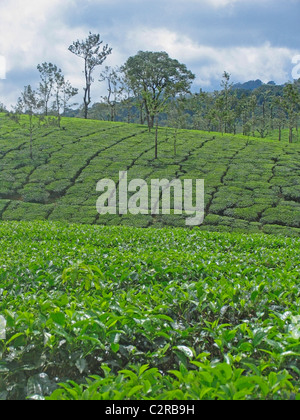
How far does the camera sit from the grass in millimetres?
22875

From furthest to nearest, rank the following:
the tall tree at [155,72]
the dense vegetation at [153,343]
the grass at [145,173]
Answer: the tall tree at [155,72]
the grass at [145,173]
the dense vegetation at [153,343]

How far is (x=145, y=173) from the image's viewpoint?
96.8 ft

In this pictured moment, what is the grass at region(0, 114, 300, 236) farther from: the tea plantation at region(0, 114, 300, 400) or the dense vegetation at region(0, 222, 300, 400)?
the dense vegetation at region(0, 222, 300, 400)

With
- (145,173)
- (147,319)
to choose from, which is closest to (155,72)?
(145,173)

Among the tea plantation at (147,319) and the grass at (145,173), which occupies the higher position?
the grass at (145,173)

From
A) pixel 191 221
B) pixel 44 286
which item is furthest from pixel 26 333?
pixel 191 221

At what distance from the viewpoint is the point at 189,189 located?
27078 mm

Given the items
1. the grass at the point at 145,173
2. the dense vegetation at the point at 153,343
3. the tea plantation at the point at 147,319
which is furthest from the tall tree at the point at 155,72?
the dense vegetation at the point at 153,343

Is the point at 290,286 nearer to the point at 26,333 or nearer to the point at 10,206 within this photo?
the point at 26,333

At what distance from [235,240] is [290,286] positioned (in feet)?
24.2

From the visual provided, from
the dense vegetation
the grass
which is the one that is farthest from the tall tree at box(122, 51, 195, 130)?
the dense vegetation

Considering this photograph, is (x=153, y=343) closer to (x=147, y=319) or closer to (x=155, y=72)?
(x=147, y=319)

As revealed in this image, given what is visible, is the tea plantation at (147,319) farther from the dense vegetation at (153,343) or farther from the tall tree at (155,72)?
the tall tree at (155,72)

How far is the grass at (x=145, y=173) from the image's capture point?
901 inches
